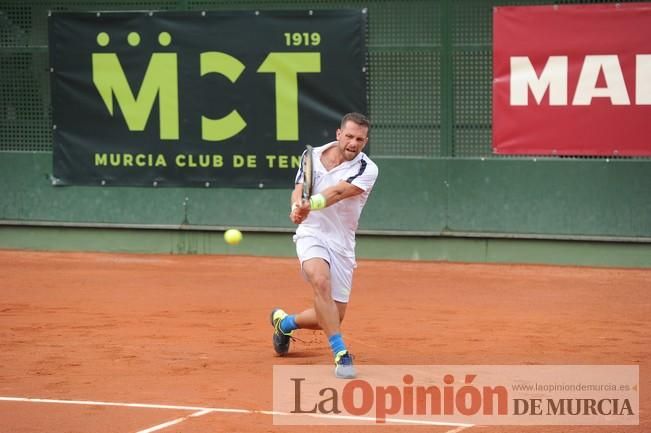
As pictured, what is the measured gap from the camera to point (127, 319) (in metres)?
10.7

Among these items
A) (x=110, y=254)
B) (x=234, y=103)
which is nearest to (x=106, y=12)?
(x=234, y=103)

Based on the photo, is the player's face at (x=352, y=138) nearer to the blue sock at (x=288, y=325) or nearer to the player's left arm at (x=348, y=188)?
the player's left arm at (x=348, y=188)

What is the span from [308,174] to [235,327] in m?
2.46

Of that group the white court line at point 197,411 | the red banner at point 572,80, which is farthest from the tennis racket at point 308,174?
the red banner at point 572,80

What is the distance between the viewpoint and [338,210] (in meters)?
8.50

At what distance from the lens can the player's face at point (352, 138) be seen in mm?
8219

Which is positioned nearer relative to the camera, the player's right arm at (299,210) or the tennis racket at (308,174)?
the player's right arm at (299,210)

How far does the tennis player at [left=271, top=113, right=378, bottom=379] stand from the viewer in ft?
26.7

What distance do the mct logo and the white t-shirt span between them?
6020 mm

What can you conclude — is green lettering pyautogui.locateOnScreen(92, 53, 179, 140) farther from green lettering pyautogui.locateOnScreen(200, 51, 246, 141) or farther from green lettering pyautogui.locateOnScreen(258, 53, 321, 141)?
green lettering pyautogui.locateOnScreen(258, 53, 321, 141)

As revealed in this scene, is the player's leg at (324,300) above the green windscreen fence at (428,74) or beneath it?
beneath

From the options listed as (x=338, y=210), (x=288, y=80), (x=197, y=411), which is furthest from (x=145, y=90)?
(x=197, y=411)

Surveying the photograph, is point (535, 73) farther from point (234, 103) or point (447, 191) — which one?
point (234, 103)

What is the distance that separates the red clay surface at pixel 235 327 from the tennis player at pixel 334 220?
57cm
